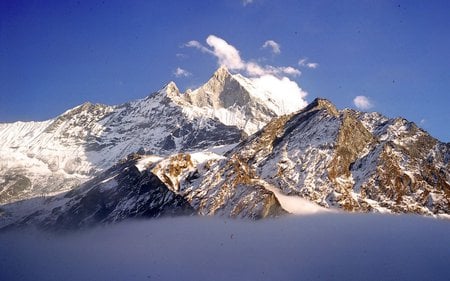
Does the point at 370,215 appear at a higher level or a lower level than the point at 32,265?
higher

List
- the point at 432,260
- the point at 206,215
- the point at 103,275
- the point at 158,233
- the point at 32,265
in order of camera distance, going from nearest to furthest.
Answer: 1. the point at 432,260
2. the point at 103,275
3. the point at 32,265
4. the point at 158,233
5. the point at 206,215

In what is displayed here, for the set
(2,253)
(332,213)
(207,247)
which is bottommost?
(2,253)

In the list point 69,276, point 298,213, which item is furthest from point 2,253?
point 298,213

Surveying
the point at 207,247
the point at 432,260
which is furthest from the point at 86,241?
the point at 432,260

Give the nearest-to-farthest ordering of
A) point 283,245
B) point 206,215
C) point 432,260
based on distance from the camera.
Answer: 1. point 432,260
2. point 283,245
3. point 206,215

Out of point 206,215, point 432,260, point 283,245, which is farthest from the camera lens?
point 206,215

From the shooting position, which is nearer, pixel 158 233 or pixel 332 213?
pixel 158 233

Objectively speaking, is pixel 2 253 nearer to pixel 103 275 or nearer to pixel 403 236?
pixel 103 275

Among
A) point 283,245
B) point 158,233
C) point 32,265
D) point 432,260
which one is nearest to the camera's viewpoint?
point 432,260

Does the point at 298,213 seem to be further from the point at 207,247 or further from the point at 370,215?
the point at 207,247
